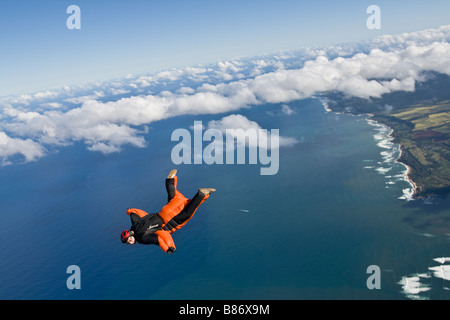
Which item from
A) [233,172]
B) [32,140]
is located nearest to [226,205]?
[233,172]

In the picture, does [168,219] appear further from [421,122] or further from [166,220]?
[421,122]

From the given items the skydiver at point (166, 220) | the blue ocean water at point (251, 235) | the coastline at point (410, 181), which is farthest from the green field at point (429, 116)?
the skydiver at point (166, 220)

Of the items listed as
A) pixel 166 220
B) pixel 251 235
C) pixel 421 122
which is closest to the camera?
pixel 166 220

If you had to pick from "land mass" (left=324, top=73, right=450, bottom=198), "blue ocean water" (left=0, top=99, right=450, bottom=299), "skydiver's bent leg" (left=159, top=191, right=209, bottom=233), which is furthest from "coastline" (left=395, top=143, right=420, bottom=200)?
"skydiver's bent leg" (left=159, top=191, right=209, bottom=233)

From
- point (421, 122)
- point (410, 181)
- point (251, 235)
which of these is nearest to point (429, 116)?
point (421, 122)

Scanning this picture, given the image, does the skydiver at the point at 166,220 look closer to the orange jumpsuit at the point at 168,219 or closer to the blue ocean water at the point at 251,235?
the orange jumpsuit at the point at 168,219

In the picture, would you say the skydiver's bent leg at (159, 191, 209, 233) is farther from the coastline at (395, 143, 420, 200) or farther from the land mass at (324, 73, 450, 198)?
the land mass at (324, 73, 450, 198)
